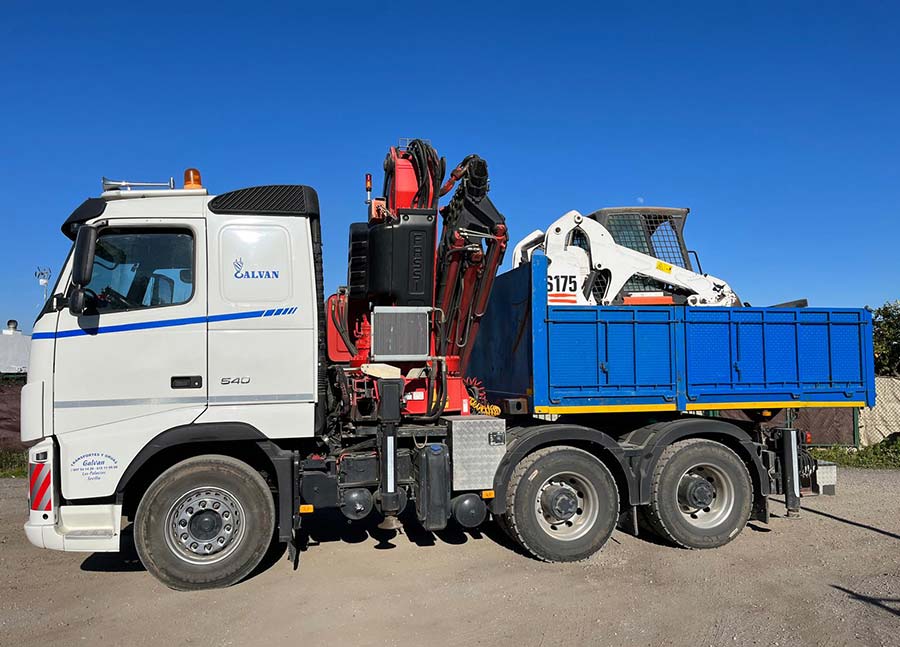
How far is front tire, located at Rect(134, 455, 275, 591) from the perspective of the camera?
17.8 ft

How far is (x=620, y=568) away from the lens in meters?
6.22

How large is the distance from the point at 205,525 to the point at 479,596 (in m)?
2.30

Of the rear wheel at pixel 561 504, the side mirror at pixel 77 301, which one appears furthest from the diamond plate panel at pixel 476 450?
the side mirror at pixel 77 301

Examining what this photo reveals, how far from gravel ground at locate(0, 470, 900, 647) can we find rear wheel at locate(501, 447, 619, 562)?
20cm

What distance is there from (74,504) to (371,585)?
8.16ft

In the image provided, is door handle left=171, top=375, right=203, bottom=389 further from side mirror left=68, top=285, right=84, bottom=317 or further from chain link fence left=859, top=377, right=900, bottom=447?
chain link fence left=859, top=377, right=900, bottom=447

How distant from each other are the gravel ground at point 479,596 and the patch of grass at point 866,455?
586cm

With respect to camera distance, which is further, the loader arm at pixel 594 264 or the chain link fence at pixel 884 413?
the chain link fence at pixel 884 413

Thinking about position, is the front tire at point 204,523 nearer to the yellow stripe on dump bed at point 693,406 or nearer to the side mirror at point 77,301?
the side mirror at point 77,301

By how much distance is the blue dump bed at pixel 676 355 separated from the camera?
6.62 meters

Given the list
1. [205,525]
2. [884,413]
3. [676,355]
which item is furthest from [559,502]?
[884,413]

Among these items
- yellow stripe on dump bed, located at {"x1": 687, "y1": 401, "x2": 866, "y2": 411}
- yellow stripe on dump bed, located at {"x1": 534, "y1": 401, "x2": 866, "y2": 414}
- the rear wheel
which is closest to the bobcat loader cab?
the rear wheel

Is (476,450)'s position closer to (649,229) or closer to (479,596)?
(479,596)

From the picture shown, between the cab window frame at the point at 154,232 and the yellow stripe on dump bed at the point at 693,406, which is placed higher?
the cab window frame at the point at 154,232
